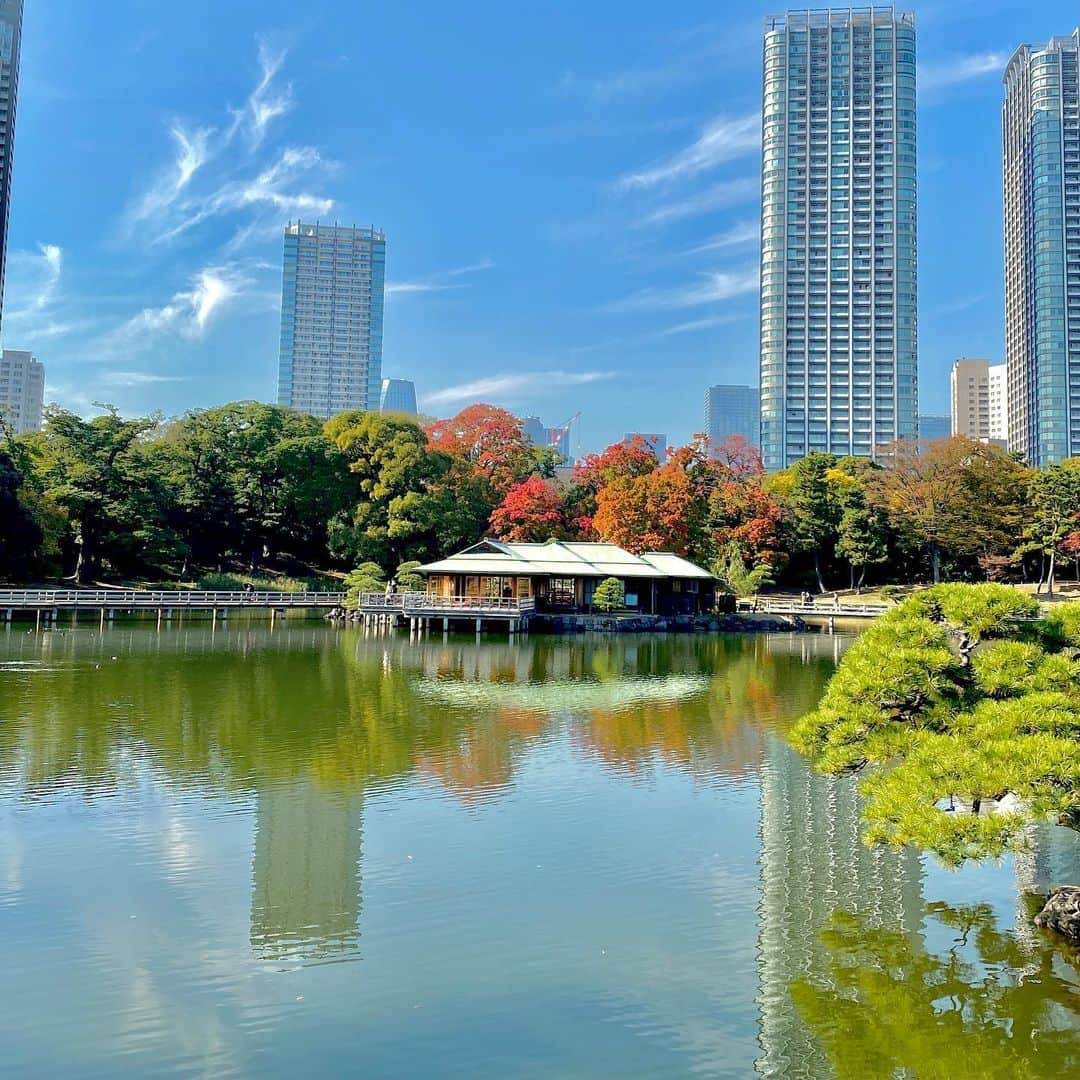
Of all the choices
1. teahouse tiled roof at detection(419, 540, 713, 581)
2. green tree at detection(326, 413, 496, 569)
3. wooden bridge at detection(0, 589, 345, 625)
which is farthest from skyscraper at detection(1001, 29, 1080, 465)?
wooden bridge at detection(0, 589, 345, 625)

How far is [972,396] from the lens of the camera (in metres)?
140

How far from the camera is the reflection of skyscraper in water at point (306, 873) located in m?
6.64

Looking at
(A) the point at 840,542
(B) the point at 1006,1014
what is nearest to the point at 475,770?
(B) the point at 1006,1014

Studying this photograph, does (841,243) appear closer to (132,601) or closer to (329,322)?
(132,601)

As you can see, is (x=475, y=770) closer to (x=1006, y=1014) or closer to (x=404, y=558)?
(x=1006, y=1014)

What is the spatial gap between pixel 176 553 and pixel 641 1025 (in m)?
38.5

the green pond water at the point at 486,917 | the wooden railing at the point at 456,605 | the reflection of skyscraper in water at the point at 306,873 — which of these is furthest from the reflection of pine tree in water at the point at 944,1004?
the wooden railing at the point at 456,605

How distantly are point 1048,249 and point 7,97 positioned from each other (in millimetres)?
89476

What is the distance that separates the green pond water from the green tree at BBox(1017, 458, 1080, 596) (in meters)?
35.9

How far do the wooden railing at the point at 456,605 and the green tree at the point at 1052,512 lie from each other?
84.0 ft

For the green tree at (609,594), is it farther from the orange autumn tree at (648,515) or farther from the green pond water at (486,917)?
the green pond water at (486,917)

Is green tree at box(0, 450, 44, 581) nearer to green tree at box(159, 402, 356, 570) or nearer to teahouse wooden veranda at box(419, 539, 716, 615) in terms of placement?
green tree at box(159, 402, 356, 570)

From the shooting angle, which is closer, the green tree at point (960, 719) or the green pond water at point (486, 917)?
the green pond water at point (486, 917)

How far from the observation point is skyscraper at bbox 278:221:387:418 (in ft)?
465
